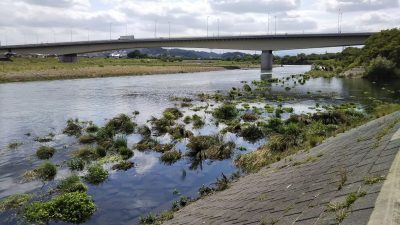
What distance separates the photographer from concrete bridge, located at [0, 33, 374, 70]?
109125 millimetres

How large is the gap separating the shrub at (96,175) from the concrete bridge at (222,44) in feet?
315

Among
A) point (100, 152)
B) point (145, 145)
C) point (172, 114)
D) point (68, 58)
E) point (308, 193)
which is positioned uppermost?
point (68, 58)

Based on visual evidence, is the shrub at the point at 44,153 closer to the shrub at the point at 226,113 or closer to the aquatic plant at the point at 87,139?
the aquatic plant at the point at 87,139

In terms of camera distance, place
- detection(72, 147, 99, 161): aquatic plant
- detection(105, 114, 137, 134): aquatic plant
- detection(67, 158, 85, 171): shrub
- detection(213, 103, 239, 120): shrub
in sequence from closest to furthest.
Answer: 1. detection(67, 158, 85, 171): shrub
2. detection(72, 147, 99, 161): aquatic plant
3. detection(105, 114, 137, 134): aquatic plant
4. detection(213, 103, 239, 120): shrub

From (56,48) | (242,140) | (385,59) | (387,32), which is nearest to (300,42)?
(387,32)

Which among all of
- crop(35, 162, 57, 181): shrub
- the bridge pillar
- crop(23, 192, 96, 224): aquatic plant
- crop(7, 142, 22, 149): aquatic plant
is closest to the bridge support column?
the bridge pillar

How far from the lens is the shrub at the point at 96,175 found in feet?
61.4

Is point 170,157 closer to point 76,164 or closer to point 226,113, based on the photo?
point 76,164

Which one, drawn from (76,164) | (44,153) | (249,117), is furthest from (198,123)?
(76,164)

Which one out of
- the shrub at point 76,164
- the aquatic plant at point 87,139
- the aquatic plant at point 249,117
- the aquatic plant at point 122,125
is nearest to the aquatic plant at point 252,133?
the aquatic plant at point 249,117

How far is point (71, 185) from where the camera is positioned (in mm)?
17281

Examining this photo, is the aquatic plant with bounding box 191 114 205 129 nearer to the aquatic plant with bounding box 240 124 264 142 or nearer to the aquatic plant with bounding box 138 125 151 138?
the aquatic plant with bounding box 138 125 151 138

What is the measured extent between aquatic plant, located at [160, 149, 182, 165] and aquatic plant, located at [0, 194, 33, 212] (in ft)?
25.3

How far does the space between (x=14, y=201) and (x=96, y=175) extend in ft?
12.8
